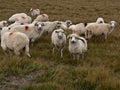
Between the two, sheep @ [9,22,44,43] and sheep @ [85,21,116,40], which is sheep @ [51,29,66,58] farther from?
sheep @ [85,21,116,40]

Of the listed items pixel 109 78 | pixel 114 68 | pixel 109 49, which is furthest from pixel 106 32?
pixel 109 78

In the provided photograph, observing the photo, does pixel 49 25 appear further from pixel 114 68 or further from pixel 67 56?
pixel 114 68

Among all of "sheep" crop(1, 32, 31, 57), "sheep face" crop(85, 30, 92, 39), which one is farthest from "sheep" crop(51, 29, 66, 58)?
"sheep face" crop(85, 30, 92, 39)

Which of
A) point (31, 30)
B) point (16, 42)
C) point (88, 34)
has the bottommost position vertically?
point (88, 34)

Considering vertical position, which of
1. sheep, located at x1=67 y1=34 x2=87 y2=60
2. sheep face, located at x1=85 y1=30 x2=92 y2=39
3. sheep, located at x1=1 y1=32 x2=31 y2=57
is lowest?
sheep face, located at x1=85 y1=30 x2=92 y2=39

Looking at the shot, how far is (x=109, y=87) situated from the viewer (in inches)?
267

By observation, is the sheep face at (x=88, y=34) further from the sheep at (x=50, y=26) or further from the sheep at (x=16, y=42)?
the sheep at (x=16, y=42)

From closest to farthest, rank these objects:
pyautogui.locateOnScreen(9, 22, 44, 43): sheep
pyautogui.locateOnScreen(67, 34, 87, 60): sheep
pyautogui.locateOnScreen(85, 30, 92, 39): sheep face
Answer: pyautogui.locateOnScreen(67, 34, 87, 60): sheep
pyautogui.locateOnScreen(9, 22, 44, 43): sheep
pyautogui.locateOnScreen(85, 30, 92, 39): sheep face

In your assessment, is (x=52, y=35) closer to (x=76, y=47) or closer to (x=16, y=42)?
(x=76, y=47)

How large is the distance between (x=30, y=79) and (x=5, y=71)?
2.53 ft

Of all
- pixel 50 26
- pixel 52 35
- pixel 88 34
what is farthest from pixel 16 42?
pixel 50 26

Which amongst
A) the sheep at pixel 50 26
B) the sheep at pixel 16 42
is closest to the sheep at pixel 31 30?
the sheep at pixel 50 26

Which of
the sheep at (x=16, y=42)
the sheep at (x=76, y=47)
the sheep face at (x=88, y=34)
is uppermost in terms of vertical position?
the sheep at (x=16, y=42)

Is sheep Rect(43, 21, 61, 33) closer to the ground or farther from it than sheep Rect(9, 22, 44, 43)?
closer to the ground
